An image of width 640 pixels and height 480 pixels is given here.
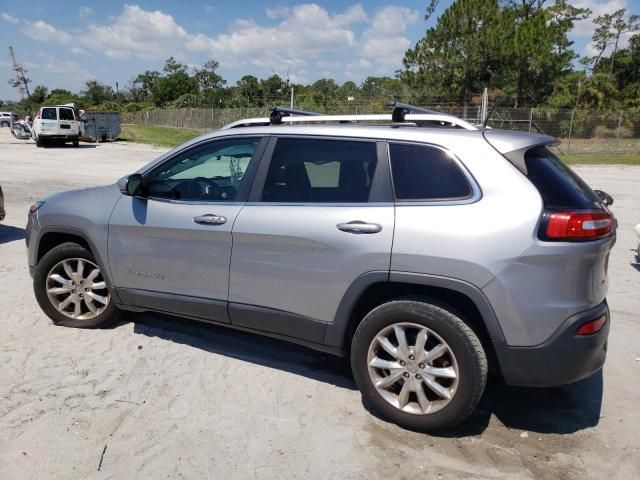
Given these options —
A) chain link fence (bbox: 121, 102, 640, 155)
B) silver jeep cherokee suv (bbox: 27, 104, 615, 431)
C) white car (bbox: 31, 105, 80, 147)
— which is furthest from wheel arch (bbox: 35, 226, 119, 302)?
white car (bbox: 31, 105, 80, 147)

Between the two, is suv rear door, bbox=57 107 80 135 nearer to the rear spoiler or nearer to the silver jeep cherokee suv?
the silver jeep cherokee suv

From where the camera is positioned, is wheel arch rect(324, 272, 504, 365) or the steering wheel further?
the steering wheel

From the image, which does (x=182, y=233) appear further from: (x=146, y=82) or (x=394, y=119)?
(x=146, y=82)

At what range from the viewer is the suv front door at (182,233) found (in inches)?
144

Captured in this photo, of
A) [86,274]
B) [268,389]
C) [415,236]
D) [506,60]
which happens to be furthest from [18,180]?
[506,60]

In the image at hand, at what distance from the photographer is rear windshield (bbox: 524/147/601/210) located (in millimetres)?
2859

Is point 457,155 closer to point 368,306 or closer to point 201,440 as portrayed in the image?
point 368,306

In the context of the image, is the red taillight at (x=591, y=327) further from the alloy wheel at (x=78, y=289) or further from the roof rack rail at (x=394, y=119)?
the alloy wheel at (x=78, y=289)

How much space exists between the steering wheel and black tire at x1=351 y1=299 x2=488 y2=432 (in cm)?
147

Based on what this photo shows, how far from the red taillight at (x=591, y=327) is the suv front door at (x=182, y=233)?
2.14 metres

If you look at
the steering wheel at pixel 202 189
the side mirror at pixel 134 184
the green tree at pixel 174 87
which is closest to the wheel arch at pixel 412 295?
the steering wheel at pixel 202 189

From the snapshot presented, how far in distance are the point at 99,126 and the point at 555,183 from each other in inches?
1130

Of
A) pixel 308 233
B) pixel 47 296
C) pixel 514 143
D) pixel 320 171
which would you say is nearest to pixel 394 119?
pixel 320 171

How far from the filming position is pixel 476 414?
3.38 m
